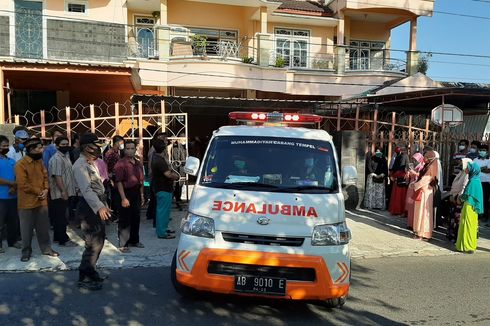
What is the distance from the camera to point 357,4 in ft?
62.8

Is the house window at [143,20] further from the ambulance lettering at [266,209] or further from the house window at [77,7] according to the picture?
the ambulance lettering at [266,209]

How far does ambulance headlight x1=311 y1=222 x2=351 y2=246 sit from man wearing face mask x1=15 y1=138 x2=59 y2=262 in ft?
13.5

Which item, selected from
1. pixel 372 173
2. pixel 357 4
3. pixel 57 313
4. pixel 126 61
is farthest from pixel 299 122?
pixel 357 4

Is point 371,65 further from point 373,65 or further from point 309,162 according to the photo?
point 309,162

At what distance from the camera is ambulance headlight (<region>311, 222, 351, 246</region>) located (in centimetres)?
420

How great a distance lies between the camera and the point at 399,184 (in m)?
10.2

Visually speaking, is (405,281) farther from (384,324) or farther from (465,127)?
(465,127)


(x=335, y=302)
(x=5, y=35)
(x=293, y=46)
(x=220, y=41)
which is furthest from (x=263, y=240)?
(x=293, y=46)

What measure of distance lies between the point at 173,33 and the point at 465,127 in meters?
11.7

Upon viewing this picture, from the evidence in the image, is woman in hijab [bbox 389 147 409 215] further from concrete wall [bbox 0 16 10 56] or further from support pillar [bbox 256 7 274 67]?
concrete wall [bbox 0 16 10 56]

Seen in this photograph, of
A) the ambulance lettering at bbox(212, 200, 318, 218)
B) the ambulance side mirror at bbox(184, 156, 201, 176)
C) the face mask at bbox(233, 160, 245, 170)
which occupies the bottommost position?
the ambulance lettering at bbox(212, 200, 318, 218)

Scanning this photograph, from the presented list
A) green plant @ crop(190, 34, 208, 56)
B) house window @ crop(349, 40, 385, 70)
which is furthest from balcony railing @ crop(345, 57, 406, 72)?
green plant @ crop(190, 34, 208, 56)

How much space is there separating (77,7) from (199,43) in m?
4.80

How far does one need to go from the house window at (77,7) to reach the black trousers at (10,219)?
1180 cm
